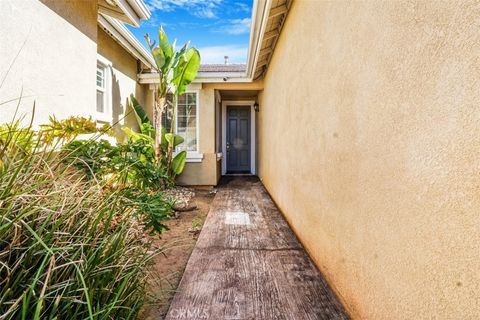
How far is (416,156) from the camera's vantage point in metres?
1.34

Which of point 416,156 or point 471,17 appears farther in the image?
point 416,156

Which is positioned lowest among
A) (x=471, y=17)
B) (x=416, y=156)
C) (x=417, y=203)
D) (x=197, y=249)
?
(x=197, y=249)

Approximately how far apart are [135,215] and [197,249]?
1.59 m

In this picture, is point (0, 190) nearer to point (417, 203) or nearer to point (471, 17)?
point (417, 203)

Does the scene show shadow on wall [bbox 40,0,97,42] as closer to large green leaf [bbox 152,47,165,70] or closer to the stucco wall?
large green leaf [bbox 152,47,165,70]

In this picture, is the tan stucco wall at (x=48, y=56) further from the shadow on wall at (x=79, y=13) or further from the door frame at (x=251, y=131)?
the door frame at (x=251, y=131)

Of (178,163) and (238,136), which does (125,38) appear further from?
(238,136)

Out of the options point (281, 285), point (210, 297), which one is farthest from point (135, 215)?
point (281, 285)

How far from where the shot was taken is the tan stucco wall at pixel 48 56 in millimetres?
3059

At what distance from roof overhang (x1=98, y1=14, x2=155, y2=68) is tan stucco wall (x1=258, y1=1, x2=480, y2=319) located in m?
5.00

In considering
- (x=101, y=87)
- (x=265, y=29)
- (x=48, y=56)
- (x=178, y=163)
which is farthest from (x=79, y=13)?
(x=178, y=163)

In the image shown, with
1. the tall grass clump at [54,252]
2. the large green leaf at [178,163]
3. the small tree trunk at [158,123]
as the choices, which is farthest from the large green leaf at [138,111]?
the tall grass clump at [54,252]

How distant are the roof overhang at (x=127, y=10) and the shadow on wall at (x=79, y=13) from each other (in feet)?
1.46

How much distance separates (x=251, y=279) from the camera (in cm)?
278
